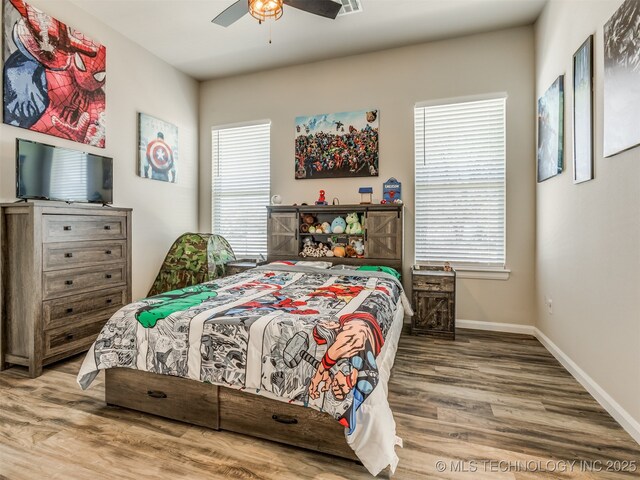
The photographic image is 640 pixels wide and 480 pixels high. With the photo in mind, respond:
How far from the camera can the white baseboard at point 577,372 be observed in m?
1.89

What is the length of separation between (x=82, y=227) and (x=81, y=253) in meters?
0.23

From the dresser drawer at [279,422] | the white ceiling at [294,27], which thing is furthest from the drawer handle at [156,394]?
the white ceiling at [294,27]

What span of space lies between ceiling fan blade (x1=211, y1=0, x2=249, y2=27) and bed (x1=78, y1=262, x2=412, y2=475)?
7.13 feet

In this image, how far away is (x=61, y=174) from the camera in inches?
118

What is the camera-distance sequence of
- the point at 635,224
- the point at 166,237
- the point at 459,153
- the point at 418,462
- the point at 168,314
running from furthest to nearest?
the point at 166,237 < the point at 459,153 < the point at 168,314 < the point at 635,224 < the point at 418,462

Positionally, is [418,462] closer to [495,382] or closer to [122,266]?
[495,382]

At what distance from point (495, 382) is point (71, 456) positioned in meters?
2.69

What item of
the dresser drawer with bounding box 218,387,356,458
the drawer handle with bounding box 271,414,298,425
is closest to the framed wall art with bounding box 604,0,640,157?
the dresser drawer with bounding box 218,387,356,458

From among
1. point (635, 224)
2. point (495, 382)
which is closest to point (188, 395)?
point (495, 382)

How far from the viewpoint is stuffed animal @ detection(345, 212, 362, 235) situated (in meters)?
3.95

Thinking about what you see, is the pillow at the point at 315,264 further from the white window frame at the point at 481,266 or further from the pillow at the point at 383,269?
the white window frame at the point at 481,266

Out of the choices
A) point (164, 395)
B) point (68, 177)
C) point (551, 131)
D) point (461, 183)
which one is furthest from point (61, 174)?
point (551, 131)

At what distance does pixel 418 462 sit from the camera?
1653 mm

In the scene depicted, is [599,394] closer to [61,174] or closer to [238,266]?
[238,266]
